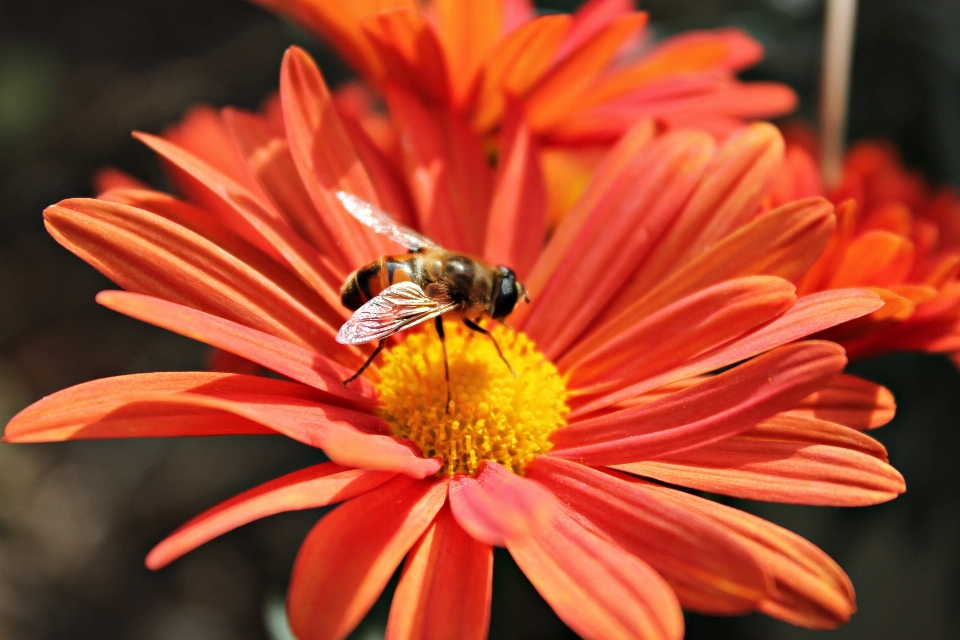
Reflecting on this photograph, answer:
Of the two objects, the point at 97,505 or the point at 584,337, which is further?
the point at 97,505

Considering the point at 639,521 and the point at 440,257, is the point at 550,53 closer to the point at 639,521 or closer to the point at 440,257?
the point at 440,257

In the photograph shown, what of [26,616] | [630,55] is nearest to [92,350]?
[26,616]

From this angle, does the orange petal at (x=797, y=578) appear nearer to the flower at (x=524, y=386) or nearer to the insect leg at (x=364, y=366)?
the flower at (x=524, y=386)

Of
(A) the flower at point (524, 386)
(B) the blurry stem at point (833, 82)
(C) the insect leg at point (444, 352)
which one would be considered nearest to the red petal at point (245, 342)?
(A) the flower at point (524, 386)

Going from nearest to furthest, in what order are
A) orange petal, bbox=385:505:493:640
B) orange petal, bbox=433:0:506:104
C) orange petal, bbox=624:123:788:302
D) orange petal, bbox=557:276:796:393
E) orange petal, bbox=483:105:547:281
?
orange petal, bbox=385:505:493:640 < orange petal, bbox=557:276:796:393 < orange petal, bbox=624:123:788:302 < orange petal, bbox=433:0:506:104 < orange petal, bbox=483:105:547:281

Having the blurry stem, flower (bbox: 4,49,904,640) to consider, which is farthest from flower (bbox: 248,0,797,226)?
the blurry stem

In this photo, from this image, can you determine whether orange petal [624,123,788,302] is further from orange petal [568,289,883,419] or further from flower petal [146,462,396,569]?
flower petal [146,462,396,569]

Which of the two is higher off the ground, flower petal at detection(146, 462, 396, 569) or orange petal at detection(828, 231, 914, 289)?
orange petal at detection(828, 231, 914, 289)
